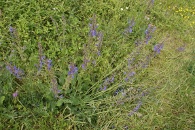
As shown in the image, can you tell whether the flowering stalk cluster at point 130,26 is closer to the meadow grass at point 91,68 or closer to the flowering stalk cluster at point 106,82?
the meadow grass at point 91,68

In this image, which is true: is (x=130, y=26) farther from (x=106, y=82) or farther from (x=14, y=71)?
(x=14, y=71)

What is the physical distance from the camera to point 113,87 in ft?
8.60

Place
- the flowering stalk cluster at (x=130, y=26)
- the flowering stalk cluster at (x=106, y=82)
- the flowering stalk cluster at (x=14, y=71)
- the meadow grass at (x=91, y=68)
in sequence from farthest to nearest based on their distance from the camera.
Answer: the flowering stalk cluster at (x=130, y=26) < the flowering stalk cluster at (x=106, y=82) < the meadow grass at (x=91, y=68) < the flowering stalk cluster at (x=14, y=71)

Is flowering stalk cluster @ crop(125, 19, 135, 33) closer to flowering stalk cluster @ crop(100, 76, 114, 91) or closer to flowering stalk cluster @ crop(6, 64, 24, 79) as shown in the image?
flowering stalk cluster @ crop(100, 76, 114, 91)

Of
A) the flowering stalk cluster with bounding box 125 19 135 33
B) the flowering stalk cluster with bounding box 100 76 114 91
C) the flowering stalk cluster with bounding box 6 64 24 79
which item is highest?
the flowering stalk cluster with bounding box 125 19 135 33

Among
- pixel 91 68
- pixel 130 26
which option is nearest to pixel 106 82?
pixel 91 68

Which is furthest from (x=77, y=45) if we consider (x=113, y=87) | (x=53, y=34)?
(x=113, y=87)

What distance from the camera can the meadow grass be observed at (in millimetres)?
2283

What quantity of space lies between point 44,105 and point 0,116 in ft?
1.41

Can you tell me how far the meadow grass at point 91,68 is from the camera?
7.49 ft

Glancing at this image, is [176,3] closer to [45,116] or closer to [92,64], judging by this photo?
[92,64]

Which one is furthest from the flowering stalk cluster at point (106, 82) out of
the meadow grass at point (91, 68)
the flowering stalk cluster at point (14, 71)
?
the flowering stalk cluster at point (14, 71)

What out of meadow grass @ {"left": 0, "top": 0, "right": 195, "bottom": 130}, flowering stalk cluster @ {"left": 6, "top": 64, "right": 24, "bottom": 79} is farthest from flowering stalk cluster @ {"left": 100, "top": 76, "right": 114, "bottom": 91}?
flowering stalk cluster @ {"left": 6, "top": 64, "right": 24, "bottom": 79}

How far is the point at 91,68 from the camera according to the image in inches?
105
